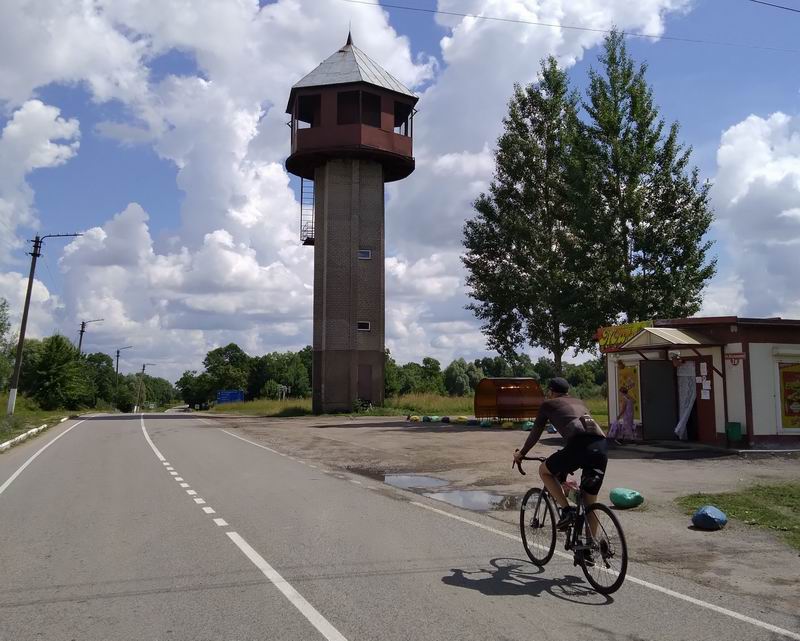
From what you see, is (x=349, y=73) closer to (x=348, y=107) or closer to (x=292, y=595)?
(x=348, y=107)

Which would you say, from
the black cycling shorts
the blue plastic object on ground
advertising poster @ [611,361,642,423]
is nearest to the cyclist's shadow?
the black cycling shorts

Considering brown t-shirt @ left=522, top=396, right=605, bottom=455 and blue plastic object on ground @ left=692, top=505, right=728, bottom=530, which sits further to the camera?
blue plastic object on ground @ left=692, top=505, right=728, bottom=530

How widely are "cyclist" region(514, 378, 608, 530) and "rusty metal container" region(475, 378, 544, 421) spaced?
2591 centimetres

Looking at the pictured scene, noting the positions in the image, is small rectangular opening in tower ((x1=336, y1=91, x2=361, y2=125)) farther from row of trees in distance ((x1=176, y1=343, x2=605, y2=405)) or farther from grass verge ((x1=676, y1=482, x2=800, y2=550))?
row of trees in distance ((x1=176, y1=343, x2=605, y2=405))

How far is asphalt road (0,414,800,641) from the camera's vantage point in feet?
17.2

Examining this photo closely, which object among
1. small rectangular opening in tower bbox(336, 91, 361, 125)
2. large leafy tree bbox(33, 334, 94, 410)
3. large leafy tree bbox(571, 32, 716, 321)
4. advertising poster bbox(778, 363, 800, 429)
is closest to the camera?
advertising poster bbox(778, 363, 800, 429)

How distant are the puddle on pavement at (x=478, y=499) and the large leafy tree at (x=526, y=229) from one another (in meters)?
26.2

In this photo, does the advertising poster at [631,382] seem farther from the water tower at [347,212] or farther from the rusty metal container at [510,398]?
the water tower at [347,212]

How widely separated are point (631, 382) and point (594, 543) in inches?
701

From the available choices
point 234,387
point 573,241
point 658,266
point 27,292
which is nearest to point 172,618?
point 658,266

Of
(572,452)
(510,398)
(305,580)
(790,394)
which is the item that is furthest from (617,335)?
(305,580)

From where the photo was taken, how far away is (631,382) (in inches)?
910

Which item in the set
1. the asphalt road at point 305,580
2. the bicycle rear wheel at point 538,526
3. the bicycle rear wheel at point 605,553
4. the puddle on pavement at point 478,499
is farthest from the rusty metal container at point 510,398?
the bicycle rear wheel at point 605,553

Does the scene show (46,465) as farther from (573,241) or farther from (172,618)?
(573,241)
